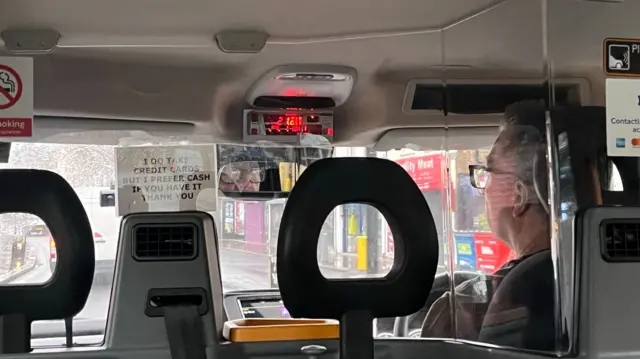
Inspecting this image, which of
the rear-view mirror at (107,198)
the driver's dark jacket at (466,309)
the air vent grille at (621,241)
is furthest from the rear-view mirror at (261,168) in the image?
the air vent grille at (621,241)

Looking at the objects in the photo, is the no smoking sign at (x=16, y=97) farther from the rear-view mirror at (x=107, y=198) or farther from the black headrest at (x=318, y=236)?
the black headrest at (x=318, y=236)

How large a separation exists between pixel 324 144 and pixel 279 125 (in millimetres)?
153

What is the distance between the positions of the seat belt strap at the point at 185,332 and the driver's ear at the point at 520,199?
91cm

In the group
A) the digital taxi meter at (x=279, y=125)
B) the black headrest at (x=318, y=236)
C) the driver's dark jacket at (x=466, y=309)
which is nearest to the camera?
the black headrest at (x=318, y=236)

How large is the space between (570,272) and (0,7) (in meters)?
1.66

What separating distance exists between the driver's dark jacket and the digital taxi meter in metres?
0.65

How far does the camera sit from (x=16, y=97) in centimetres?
208

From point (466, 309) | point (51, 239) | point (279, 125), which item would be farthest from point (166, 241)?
point (466, 309)

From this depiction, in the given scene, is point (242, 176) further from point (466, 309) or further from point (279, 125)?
point (466, 309)

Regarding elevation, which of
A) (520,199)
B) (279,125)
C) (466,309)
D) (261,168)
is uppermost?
(279,125)

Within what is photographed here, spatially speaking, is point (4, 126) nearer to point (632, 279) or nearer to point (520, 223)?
point (520, 223)

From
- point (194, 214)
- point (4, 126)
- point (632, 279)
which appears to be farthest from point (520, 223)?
point (4, 126)

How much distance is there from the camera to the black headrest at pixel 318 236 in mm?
Answer: 1744

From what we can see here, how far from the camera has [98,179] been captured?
2.18m
